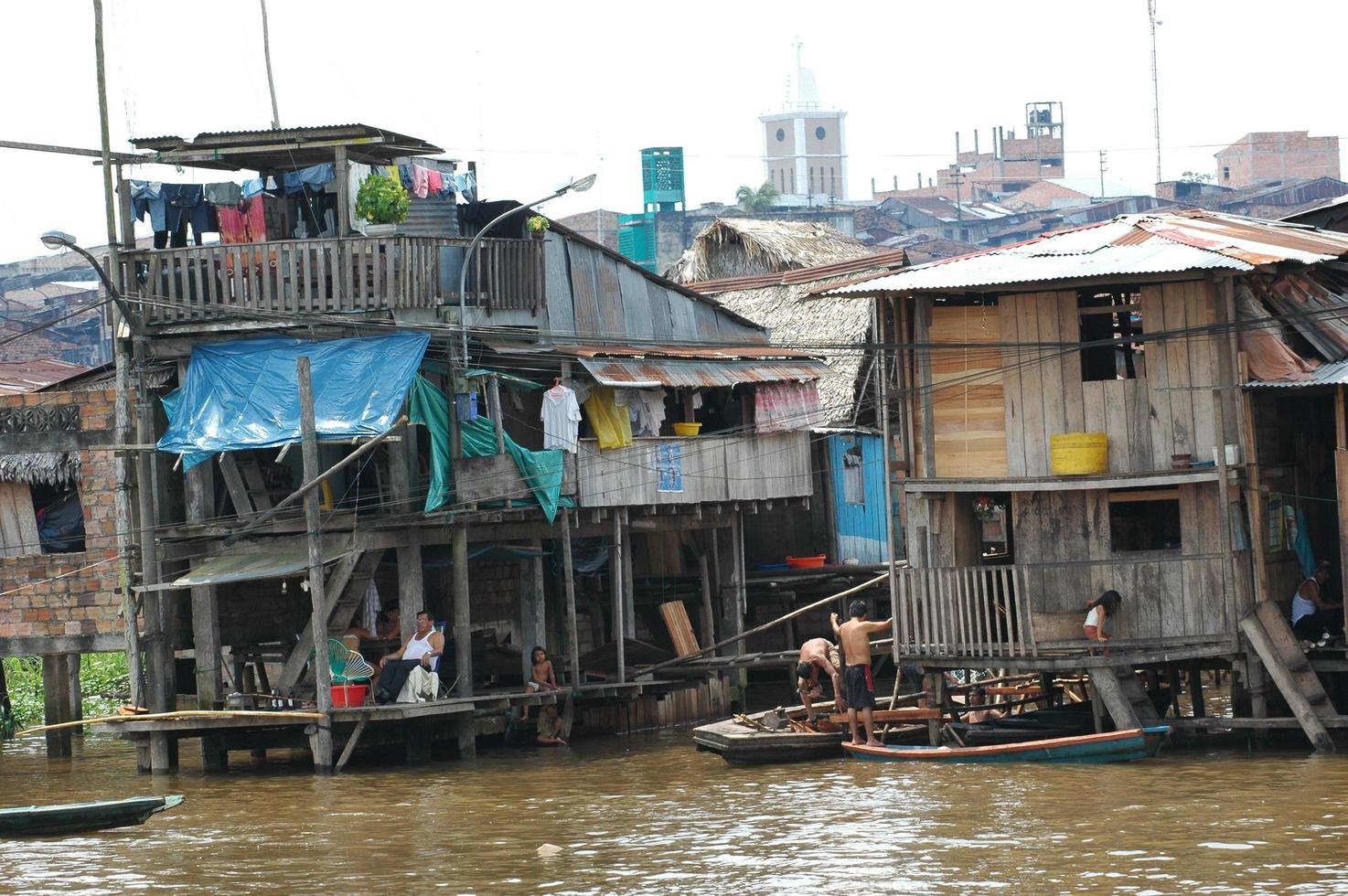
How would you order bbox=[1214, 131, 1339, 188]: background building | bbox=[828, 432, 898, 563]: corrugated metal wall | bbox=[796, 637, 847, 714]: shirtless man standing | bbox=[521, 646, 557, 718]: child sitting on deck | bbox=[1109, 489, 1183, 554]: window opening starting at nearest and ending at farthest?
bbox=[796, 637, 847, 714]: shirtless man standing < bbox=[1109, 489, 1183, 554]: window opening < bbox=[521, 646, 557, 718]: child sitting on deck < bbox=[828, 432, 898, 563]: corrugated metal wall < bbox=[1214, 131, 1339, 188]: background building

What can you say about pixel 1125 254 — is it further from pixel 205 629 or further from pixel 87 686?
pixel 87 686

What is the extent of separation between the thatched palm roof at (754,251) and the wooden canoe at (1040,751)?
1987cm

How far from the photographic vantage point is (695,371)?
28797 millimetres

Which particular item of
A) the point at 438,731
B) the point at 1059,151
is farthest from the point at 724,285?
the point at 1059,151

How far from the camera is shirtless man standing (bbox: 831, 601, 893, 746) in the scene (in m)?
21.6

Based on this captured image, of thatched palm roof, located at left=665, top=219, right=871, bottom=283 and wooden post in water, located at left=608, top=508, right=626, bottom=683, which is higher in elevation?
thatched palm roof, located at left=665, top=219, right=871, bottom=283

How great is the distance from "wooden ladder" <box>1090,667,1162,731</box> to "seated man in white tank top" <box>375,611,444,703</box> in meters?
8.16

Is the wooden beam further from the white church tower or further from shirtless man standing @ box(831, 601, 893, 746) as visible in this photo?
the white church tower

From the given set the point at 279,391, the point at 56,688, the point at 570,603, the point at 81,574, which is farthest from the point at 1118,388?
the point at 56,688

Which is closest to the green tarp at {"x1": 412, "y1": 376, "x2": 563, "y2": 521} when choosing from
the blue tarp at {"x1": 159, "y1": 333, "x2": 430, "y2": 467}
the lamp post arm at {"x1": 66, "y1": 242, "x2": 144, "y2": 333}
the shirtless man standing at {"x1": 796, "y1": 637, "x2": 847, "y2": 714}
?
the blue tarp at {"x1": 159, "y1": 333, "x2": 430, "y2": 467}

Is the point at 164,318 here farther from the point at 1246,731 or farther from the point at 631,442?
the point at 1246,731

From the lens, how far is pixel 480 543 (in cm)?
2770

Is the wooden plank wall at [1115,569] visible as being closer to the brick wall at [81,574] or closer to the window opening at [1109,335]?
the window opening at [1109,335]

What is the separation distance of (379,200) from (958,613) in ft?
29.8
